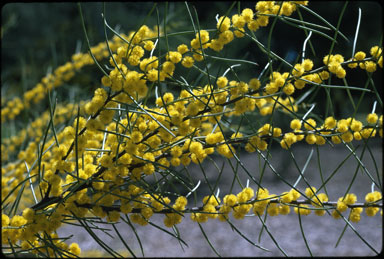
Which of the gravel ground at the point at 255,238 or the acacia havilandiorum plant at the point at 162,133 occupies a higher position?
the acacia havilandiorum plant at the point at 162,133

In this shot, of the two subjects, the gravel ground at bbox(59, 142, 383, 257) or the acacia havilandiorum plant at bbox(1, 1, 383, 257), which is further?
the gravel ground at bbox(59, 142, 383, 257)

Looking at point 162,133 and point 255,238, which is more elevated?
point 162,133

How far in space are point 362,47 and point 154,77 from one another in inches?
112

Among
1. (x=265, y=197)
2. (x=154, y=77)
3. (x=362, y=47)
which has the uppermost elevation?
(x=154, y=77)

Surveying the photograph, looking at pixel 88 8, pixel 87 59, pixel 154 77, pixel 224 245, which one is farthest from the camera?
pixel 88 8

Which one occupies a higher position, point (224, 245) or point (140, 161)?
point (140, 161)

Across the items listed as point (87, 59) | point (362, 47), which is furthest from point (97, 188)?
point (362, 47)

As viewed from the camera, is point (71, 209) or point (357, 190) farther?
point (357, 190)

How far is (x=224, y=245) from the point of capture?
167 centimetres

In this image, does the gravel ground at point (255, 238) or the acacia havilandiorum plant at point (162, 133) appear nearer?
the acacia havilandiorum plant at point (162, 133)

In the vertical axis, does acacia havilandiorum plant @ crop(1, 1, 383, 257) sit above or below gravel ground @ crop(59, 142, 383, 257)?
above

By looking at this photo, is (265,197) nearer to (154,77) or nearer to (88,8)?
(154,77)

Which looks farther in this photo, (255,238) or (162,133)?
(255,238)

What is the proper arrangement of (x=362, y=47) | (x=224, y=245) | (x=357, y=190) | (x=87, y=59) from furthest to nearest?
(x=362, y=47) < (x=357, y=190) < (x=224, y=245) < (x=87, y=59)
